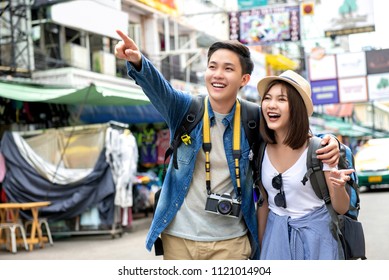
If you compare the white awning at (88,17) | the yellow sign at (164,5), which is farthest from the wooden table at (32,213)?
the yellow sign at (164,5)

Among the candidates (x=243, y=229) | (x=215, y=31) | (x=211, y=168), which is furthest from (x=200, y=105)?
(x=215, y=31)

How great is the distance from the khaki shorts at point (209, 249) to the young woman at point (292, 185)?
0.11 meters

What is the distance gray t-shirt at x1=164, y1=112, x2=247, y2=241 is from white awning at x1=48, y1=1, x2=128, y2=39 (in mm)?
6645

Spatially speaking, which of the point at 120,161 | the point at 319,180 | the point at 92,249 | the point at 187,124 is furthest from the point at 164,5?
the point at 319,180

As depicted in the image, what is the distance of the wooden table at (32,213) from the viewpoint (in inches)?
232

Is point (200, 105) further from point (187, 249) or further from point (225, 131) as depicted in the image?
point (187, 249)

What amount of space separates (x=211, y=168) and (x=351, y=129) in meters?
20.2

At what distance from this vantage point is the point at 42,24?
30.0 feet

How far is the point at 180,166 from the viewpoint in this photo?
191 cm

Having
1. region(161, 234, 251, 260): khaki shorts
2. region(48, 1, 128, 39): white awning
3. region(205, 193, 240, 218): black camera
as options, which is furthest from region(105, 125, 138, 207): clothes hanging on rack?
region(205, 193, 240, 218): black camera

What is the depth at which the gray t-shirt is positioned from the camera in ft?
6.17

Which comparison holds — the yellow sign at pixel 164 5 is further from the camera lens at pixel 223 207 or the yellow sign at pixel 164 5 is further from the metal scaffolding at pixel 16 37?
the camera lens at pixel 223 207

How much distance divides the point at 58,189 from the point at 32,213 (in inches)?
15.9

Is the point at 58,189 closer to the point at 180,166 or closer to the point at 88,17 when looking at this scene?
the point at 88,17
